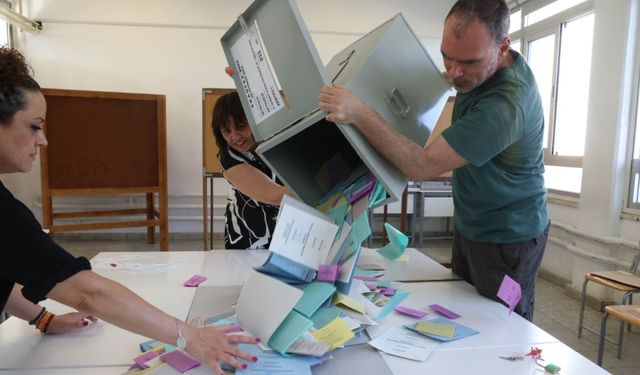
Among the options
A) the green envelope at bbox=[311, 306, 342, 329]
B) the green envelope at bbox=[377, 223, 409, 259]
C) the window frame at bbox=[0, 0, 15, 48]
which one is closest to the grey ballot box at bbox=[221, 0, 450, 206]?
the green envelope at bbox=[311, 306, 342, 329]

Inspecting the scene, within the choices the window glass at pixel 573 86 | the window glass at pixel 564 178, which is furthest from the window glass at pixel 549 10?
the window glass at pixel 564 178

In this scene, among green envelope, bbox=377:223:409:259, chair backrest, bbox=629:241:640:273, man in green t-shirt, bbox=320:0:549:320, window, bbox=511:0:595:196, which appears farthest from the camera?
window, bbox=511:0:595:196

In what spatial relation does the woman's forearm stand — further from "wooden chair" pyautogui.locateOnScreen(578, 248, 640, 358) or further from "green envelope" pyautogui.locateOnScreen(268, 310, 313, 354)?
"wooden chair" pyautogui.locateOnScreen(578, 248, 640, 358)

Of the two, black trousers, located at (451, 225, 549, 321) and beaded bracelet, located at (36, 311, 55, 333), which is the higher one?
black trousers, located at (451, 225, 549, 321)

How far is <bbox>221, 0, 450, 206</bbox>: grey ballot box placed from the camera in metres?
0.90

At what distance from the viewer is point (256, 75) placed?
1041 millimetres

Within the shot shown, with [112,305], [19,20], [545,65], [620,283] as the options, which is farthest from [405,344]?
[19,20]

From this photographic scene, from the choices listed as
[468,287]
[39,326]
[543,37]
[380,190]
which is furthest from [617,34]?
[39,326]

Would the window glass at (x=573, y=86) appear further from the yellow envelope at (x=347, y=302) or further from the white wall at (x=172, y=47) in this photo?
the yellow envelope at (x=347, y=302)

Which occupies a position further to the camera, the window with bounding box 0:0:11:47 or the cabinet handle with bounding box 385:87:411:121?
the window with bounding box 0:0:11:47

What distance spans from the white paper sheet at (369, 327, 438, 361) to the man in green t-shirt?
37 centimetres

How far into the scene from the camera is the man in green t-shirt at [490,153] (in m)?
1.06

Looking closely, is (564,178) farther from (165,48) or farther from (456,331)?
(165,48)

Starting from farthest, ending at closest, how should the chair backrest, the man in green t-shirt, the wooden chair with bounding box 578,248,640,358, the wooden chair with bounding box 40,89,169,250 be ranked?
the wooden chair with bounding box 40,89,169,250
the chair backrest
the wooden chair with bounding box 578,248,640,358
the man in green t-shirt
